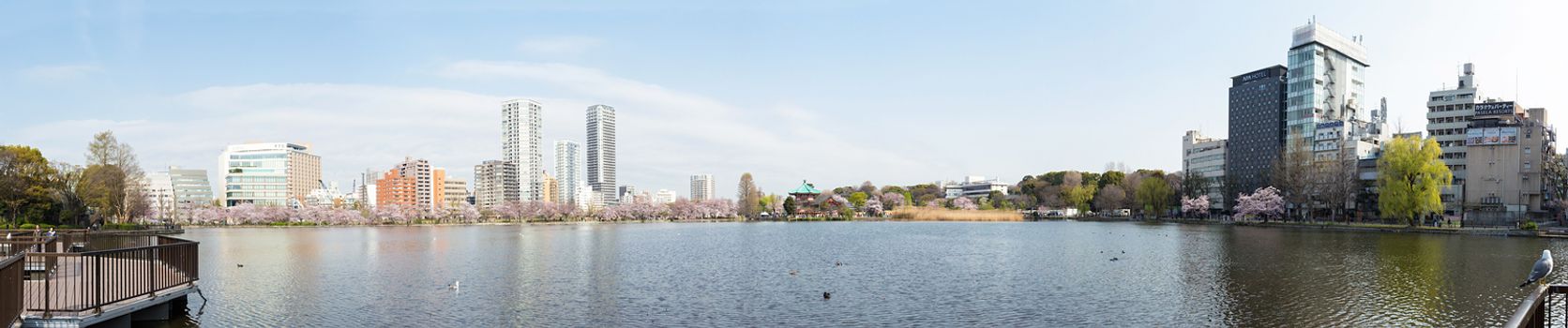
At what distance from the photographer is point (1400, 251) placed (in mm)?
39219

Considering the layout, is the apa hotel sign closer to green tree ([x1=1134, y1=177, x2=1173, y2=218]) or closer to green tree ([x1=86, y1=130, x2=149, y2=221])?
green tree ([x1=1134, y1=177, x2=1173, y2=218])

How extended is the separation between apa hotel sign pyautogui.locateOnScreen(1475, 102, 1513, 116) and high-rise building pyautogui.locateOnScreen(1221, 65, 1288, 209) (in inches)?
1387

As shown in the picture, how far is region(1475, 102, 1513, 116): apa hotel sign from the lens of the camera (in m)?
74.6

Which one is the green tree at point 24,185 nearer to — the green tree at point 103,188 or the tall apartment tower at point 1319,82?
the green tree at point 103,188

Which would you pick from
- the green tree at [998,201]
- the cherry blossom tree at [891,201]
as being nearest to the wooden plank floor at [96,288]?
the green tree at [998,201]

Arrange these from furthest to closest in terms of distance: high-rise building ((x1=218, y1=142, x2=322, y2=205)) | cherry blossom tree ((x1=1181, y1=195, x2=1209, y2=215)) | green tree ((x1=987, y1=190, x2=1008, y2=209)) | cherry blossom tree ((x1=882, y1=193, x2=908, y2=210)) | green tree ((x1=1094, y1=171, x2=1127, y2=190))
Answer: high-rise building ((x1=218, y1=142, x2=322, y2=205)) < cherry blossom tree ((x1=882, y1=193, x2=908, y2=210)) < green tree ((x1=987, y1=190, x2=1008, y2=209)) < green tree ((x1=1094, y1=171, x2=1127, y2=190)) < cherry blossom tree ((x1=1181, y1=195, x2=1209, y2=215))

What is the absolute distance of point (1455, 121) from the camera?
270 ft

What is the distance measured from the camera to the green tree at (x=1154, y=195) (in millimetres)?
110375

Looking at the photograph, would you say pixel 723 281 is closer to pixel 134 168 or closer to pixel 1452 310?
pixel 1452 310

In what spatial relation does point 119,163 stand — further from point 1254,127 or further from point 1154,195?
Result: point 1254,127

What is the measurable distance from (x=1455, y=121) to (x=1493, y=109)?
271 inches

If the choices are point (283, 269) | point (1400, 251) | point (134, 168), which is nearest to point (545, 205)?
point (134, 168)

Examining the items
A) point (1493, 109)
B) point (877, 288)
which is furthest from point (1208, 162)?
point (877, 288)

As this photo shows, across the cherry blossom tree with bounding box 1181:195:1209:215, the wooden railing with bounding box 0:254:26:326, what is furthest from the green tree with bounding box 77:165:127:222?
the cherry blossom tree with bounding box 1181:195:1209:215
